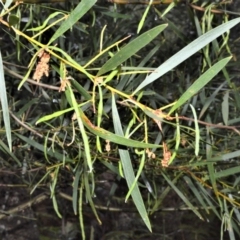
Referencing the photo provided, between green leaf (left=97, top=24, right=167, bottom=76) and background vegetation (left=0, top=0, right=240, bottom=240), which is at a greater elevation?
green leaf (left=97, top=24, right=167, bottom=76)

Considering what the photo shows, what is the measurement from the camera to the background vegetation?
0.27 m

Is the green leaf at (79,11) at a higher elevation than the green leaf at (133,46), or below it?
higher

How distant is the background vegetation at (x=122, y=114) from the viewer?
10.6 inches

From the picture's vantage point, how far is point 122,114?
60 centimetres

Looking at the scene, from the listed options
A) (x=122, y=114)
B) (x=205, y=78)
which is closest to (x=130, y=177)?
(x=205, y=78)

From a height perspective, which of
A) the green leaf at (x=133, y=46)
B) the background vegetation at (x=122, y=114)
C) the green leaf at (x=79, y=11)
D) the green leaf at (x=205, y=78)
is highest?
the green leaf at (x=79, y=11)

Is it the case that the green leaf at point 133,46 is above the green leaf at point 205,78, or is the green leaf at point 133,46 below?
above

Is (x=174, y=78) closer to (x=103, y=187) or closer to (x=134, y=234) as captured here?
(x=103, y=187)

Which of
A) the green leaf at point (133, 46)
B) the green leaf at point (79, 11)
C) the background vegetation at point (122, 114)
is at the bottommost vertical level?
the background vegetation at point (122, 114)

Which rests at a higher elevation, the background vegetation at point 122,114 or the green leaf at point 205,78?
the green leaf at point 205,78

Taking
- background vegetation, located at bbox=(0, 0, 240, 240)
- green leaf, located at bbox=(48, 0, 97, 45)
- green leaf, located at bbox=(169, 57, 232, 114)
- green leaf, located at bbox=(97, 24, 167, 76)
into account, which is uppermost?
green leaf, located at bbox=(48, 0, 97, 45)

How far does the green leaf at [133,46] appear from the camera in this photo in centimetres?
25

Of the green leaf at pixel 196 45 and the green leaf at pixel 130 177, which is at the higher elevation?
the green leaf at pixel 196 45

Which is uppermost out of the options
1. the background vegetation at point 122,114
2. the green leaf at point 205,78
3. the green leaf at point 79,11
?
the green leaf at point 79,11
